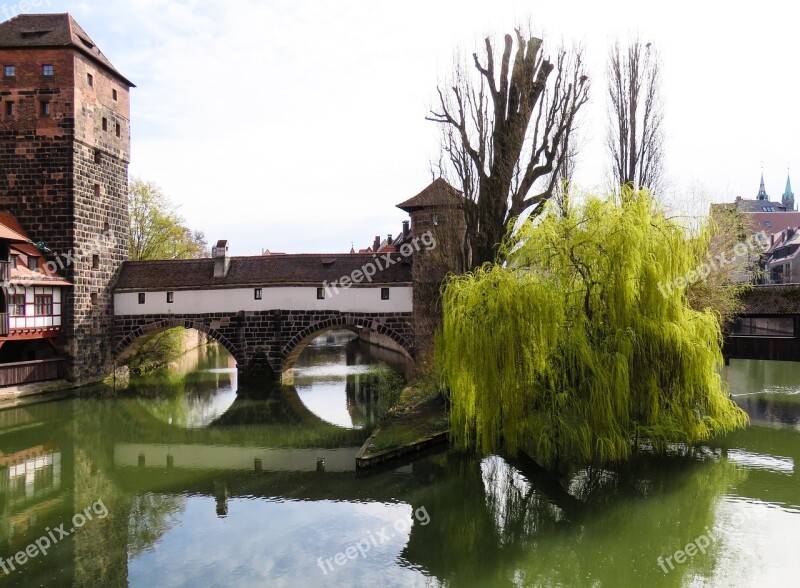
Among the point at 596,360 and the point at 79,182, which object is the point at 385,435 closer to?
the point at 596,360

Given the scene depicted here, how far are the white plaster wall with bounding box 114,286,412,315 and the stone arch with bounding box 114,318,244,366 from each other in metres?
0.42

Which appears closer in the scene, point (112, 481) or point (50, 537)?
point (50, 537)

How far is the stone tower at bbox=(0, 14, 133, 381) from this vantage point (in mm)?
22156

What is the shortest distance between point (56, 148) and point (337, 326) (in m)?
11.6

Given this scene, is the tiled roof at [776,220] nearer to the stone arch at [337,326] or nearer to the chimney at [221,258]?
the stone arch at [337,326]

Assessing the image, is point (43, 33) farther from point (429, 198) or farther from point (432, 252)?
point (432, 252)

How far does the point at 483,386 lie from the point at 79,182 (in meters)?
18.0

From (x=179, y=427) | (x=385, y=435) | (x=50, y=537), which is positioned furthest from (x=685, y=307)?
(x=179, y=427)

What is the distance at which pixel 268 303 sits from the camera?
2394 centimetres

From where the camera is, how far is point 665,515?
9.49 m
